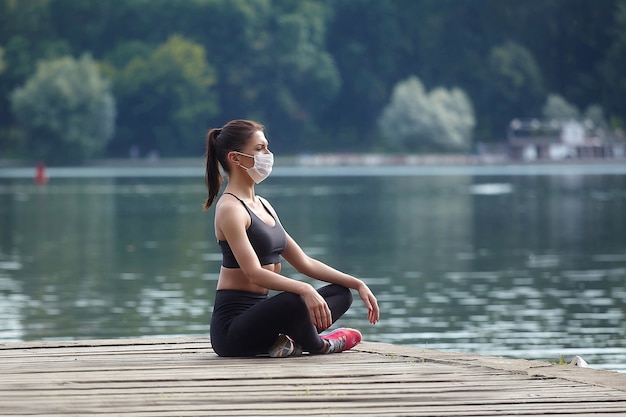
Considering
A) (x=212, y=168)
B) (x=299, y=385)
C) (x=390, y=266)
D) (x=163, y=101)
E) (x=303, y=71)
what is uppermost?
(x=303, y=71)

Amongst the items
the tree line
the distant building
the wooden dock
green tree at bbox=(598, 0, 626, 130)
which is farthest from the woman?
green tree at bbox=(598, 0, 626, 130)

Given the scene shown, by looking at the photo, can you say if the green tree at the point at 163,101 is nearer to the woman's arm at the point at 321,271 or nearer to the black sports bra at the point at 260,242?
the woman's arm at the point at 321,271

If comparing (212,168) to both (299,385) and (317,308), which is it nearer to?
(317,308)

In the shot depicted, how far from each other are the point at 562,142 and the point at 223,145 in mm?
94637

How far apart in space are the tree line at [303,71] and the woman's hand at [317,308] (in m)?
88.2

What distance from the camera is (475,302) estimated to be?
56.9ft

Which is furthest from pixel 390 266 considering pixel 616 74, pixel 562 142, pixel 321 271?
pixel 616 74

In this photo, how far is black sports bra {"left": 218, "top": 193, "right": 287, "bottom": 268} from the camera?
23.7 feet

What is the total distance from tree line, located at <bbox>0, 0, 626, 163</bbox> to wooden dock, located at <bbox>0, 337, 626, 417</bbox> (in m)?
88.1

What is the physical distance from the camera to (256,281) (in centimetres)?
709

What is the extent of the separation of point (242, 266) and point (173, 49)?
309 ft

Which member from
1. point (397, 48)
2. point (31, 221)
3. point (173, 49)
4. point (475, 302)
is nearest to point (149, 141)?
point (173, 49)

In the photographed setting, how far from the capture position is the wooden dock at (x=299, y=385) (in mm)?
5777

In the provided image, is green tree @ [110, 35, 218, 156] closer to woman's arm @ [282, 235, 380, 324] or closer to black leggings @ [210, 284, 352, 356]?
woman's arm @ [282, 235, 380, 324]
